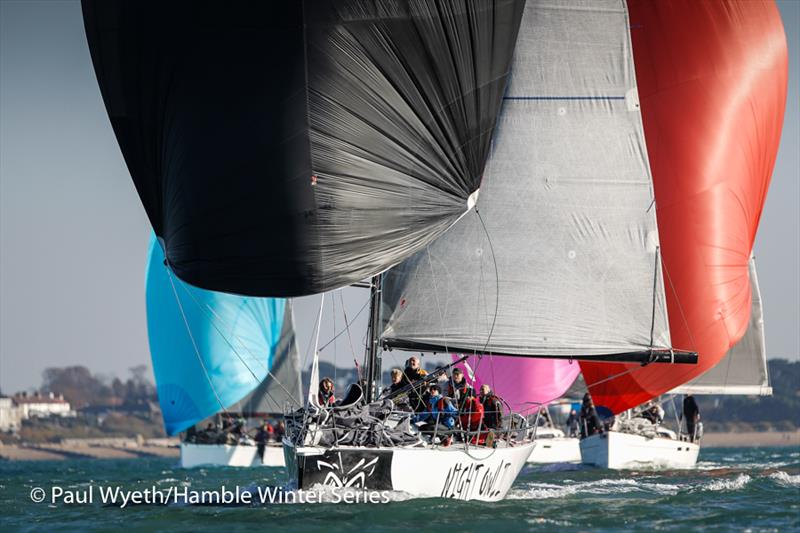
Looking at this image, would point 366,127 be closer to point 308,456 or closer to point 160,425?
point 308,456

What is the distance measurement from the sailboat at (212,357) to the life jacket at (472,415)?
18202 mm

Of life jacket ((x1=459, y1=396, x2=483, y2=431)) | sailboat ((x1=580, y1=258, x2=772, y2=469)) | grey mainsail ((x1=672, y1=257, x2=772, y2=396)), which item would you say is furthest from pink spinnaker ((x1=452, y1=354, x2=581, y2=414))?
life jacket ((x1=459, y1=396, x2=483, y2=431))

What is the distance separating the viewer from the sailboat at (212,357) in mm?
37188

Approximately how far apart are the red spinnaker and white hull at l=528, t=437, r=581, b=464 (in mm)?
17446

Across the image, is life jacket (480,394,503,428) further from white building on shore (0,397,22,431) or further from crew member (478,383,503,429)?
white building on shore (0,397,22,431)

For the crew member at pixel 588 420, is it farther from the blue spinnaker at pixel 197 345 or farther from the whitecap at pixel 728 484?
the blue spinnaker at pixel 197 345

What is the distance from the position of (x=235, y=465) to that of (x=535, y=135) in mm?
23643

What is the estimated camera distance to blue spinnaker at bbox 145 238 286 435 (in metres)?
37.2

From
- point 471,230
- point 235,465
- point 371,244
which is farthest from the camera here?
point 235,465

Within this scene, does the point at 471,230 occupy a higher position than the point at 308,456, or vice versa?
the point at 471,230

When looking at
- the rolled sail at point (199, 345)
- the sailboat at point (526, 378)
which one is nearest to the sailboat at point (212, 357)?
the rolled sail at point (199, 345)

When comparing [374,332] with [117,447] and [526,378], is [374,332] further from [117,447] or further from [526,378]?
[117,447]

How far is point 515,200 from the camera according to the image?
1939cm

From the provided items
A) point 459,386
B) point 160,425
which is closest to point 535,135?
point 459,386
